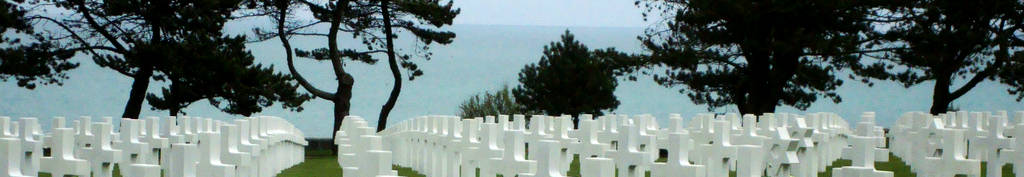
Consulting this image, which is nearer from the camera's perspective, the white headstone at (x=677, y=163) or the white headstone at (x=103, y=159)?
the white headstone at (x=677, y=163)

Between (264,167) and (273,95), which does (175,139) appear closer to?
(264,167)

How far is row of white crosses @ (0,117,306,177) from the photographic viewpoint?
6.25m

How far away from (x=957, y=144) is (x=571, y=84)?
2372 cm

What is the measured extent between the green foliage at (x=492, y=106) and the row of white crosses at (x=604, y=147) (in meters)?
16.2

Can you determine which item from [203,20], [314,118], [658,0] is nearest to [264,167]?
[203,20]

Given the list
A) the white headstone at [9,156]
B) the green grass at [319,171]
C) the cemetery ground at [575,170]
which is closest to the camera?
the white headstone at [9,156]

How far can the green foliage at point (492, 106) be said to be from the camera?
104 feet

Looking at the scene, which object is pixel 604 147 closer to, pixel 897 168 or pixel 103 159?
pixel 103 159

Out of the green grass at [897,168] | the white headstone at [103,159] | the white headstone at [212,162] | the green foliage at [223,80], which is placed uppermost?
the green foliage at [223,80]

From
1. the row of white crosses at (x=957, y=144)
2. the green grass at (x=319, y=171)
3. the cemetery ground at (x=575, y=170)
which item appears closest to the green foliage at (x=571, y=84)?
the cemetery ground at (x=575, y=170)

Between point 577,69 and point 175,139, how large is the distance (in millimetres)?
19078

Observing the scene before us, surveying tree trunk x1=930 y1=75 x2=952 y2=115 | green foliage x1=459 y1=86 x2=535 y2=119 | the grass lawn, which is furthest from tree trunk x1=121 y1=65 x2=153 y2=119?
tree trunk x1=930 y1=75 x2=952 y2=115

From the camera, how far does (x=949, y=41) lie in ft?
83.7

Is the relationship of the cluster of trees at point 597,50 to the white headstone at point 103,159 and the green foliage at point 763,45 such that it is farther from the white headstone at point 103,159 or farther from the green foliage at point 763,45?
the white headstone at point 103,159
